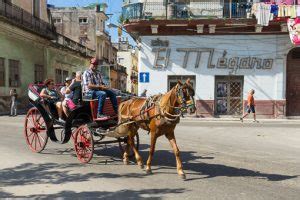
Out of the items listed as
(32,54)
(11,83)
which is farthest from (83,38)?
(11,83)

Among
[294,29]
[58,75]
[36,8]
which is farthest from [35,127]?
[58,75]

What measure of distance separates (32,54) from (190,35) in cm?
1399

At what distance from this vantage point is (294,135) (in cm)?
1614

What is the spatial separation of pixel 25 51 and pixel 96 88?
82.5 ft

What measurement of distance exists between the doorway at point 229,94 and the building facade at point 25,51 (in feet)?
44.9

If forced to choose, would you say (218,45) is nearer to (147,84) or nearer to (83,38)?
(147,84)

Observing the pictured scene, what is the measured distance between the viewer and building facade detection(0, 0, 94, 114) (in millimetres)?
28891

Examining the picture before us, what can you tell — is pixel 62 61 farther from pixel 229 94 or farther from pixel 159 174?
pixel 159 174

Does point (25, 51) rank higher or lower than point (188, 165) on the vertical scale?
higher

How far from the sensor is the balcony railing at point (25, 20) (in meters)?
29.3

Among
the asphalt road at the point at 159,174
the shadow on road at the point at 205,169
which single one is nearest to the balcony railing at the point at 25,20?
the asphalt road at the point at 159,174

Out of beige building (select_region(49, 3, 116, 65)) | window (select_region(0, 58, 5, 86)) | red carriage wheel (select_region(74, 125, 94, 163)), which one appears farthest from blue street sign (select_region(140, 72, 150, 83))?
beige building (select_region(49, 3, 116, 65))

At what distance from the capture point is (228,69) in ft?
87.2

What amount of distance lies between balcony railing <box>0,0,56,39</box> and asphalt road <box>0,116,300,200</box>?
18907 millimetres
